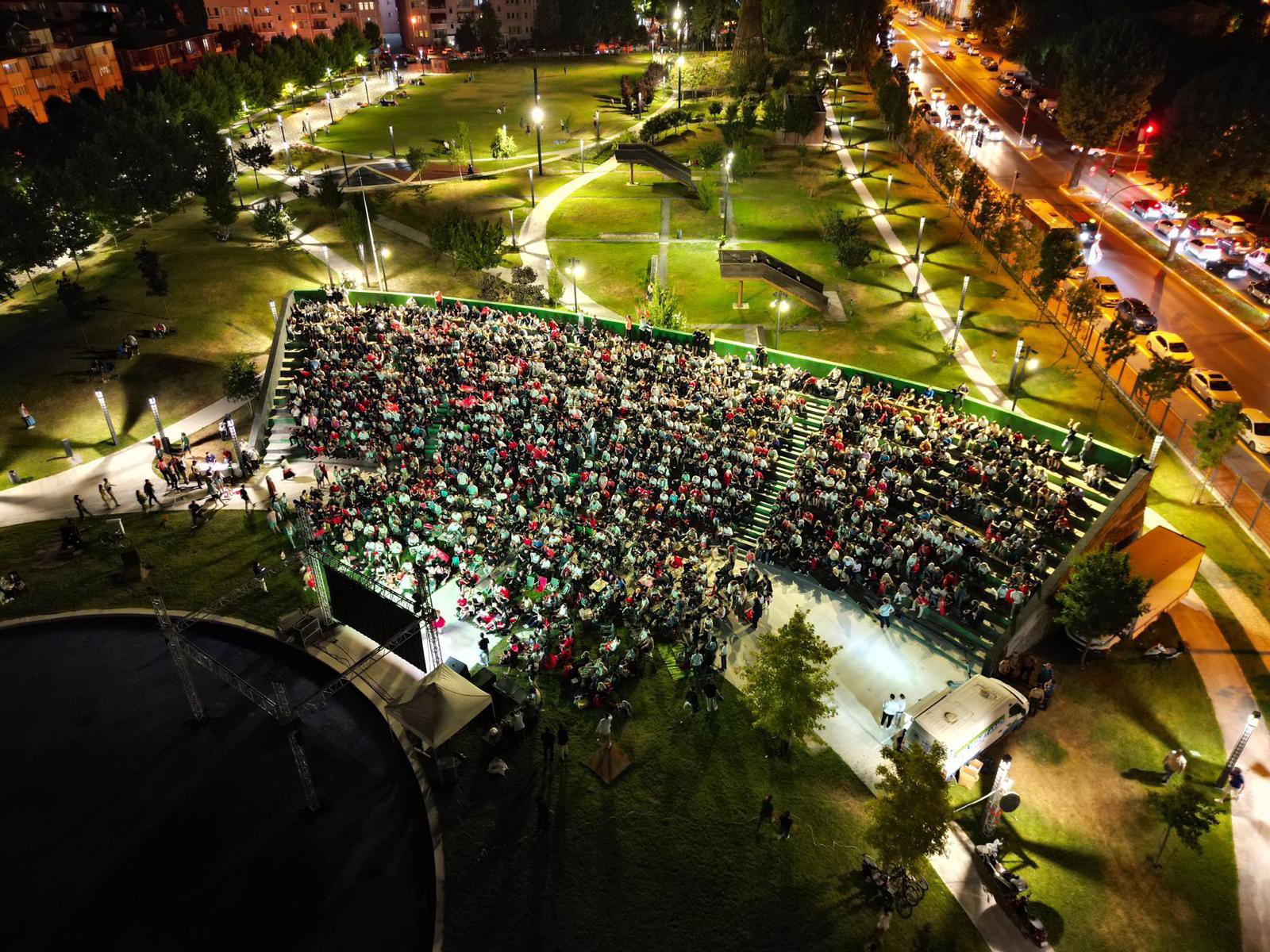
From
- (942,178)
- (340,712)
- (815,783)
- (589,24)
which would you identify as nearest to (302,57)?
(589,24)

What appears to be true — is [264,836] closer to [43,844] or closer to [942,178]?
[43,844]

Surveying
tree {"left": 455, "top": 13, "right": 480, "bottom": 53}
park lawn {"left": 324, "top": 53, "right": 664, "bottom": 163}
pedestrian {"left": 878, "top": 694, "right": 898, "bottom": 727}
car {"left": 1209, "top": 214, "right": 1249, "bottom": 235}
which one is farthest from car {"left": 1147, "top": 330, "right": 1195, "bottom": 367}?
tree {"left": 455, "top": 13, "right": 480, "bottom": 53}

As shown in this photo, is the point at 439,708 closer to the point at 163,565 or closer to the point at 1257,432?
the point at 163,565

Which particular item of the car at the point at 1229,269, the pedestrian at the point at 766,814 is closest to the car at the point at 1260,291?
the car at the point at 1229,269

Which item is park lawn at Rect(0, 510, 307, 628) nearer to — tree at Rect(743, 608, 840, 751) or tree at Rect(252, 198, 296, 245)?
tree at Rect(743, 608, 840, 751)

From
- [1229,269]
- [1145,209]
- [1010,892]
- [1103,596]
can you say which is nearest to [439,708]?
[1010,892]
